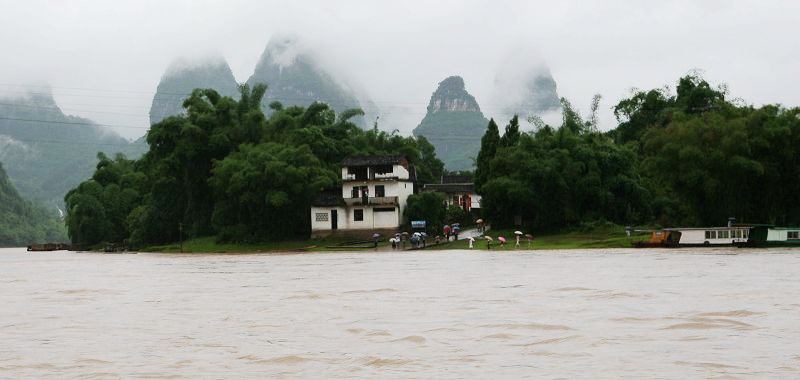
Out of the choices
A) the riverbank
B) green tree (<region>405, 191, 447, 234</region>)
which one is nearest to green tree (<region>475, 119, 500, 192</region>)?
green tree (<region>405, 191, 447, 234</region>)

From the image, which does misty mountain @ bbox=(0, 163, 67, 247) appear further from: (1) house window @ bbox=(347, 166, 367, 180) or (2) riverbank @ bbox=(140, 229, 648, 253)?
(1) house window @ bbox=(347, 166, 367, 180)

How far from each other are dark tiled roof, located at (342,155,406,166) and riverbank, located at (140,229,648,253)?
7.01 meters

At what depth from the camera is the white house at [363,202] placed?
256 feet

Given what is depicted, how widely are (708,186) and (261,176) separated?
35.2m

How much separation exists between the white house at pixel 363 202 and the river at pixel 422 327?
4489 centimetres

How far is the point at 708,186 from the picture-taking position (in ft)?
196

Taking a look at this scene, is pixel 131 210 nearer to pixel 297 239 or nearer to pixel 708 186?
pixel 297 239

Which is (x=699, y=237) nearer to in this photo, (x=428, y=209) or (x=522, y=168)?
(x=522, y=168)

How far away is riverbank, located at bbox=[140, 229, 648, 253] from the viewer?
199ft

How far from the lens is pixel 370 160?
260 ft

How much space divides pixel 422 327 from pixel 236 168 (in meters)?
60.4

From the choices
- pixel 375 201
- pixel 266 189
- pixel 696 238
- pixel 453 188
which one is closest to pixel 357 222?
pixel 375 201

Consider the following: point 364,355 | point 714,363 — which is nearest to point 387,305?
point 364,355

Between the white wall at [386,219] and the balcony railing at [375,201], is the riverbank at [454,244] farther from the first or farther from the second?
the balcony railing at [375,201]
